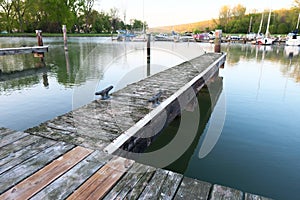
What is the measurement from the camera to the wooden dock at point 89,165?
1962 millimetres

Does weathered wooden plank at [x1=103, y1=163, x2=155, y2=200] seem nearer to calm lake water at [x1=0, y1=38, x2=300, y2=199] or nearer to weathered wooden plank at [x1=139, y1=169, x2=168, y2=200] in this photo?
weathered wooden plank at [x1=139, y1=169, x2=168, y2=200]

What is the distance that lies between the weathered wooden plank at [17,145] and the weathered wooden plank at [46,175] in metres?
0.65

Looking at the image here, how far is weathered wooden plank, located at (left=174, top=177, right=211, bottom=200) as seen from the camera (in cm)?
193

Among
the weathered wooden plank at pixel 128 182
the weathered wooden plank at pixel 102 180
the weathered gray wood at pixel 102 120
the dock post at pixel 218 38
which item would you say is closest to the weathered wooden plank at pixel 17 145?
the weathered gray wood at pixel 102 120

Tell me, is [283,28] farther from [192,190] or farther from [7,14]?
[7,14]

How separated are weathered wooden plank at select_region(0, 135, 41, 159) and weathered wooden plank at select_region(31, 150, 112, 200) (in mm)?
939

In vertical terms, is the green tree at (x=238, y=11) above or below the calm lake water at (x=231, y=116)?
above

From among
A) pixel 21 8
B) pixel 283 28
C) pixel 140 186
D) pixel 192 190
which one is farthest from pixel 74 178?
A: pixel 283 28

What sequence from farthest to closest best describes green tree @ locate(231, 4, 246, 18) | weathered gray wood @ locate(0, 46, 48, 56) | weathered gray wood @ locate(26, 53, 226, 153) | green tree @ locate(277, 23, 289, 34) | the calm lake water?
green tree @ locate(231, 4, 246, 18) → green tree @ locate(277, 23, 289, 34) → weathered gray wood @ locate(0, 46, 48, 56) → the calm lake water → weathered gray wood @ locate(26, 53, 226, 153)

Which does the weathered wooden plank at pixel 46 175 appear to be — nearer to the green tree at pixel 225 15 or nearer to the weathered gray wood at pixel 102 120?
the weathered gray wood at pixel 102 120

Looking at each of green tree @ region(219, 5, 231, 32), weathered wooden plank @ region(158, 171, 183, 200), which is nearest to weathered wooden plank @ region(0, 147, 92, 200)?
weathered wooden plank @ region(158, 171, 183, 200)

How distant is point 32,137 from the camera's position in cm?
302

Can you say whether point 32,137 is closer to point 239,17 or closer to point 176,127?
point 176,127

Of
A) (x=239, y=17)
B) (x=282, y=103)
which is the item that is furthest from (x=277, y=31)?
(x=282, y=103)
